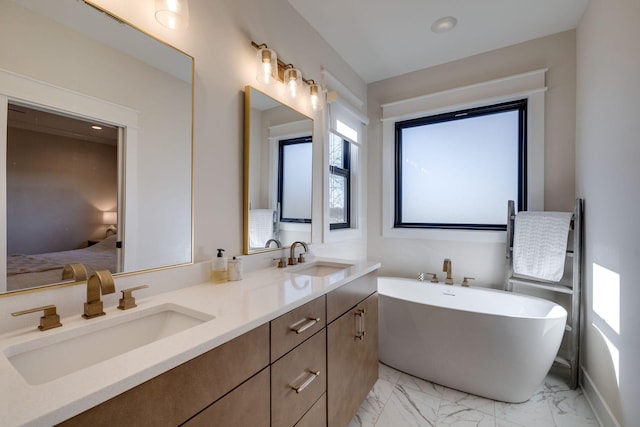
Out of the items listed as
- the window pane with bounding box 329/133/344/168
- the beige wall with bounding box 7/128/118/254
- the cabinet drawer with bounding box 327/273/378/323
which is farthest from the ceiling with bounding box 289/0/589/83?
the cabinet drawer with bounding box 327/273/378/323

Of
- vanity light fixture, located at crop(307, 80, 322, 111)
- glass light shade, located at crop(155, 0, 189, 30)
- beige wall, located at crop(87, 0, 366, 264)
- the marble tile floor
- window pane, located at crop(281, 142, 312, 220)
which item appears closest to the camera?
glass light shade, located at crop(155, 0, 189, 30)

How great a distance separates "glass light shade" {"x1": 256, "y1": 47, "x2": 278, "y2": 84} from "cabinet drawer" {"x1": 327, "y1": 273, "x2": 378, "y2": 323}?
1.26 m

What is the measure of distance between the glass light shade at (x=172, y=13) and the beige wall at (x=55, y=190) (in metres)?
A: 0.57

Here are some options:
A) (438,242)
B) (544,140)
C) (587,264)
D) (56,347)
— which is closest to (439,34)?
(544,140)

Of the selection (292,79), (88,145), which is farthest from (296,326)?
(292,79)

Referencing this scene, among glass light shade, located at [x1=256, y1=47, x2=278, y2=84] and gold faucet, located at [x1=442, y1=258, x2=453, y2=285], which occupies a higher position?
glass light shade, located at [x1=256, y1=47, x2=278, y2=84]

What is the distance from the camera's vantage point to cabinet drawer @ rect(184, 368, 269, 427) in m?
0.77

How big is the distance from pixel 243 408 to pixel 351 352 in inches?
31.9

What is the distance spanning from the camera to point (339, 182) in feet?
9.09

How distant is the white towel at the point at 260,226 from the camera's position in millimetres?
1649

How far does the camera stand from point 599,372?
69.0 inches

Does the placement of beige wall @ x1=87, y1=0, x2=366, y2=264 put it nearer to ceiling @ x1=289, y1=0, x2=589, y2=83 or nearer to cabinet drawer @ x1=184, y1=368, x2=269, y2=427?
ceiling @ x1=289, y1=0, x2=589, y2=83

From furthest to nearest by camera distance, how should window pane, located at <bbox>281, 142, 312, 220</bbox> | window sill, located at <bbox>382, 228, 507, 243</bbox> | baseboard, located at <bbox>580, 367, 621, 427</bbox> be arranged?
1. window sill, located at <bbox>382, 228, 507, 243</bbox>
2. window pane, located at <bbox>281, 142, 312, 220</bbox>
3. baseboard, located at <bbox>580, 367, 621, 427</bbox>

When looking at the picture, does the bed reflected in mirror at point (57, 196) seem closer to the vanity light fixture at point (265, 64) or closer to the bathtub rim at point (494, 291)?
the vanity light fixture at point (265, 64)
